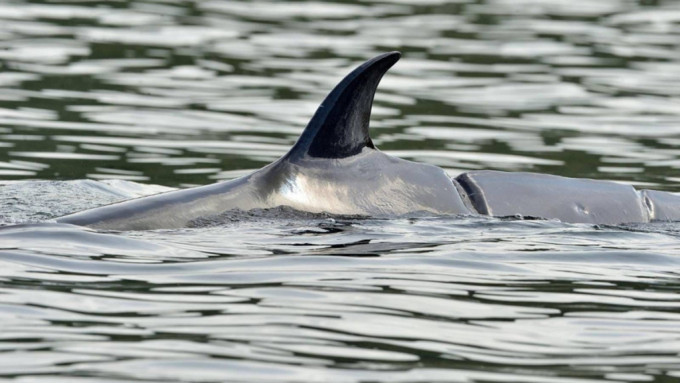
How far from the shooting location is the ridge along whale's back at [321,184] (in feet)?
24.8

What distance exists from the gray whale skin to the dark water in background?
12 cm

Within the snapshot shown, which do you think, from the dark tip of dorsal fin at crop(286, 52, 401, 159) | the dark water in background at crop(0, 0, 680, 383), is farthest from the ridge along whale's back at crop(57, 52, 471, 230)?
the dark water in background at crop(0, 0, 680, 383)

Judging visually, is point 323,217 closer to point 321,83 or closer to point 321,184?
point 321,184

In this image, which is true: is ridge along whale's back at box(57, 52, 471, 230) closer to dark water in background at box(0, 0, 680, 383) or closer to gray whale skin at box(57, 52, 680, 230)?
gray whale skin at box(57, 52, 680, 230)

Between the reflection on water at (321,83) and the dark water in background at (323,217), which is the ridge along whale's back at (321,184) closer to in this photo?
the dark water in background at (323,217)

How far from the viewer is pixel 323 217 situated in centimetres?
773

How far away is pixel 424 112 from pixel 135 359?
863 centimetres

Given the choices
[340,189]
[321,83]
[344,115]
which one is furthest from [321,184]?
[321,83]

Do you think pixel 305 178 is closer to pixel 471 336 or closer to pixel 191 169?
pixel 471 336

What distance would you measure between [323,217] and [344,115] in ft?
1.77

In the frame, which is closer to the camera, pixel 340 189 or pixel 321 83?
pixel 340 189

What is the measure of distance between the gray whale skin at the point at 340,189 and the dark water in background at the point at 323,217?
4.8 inches

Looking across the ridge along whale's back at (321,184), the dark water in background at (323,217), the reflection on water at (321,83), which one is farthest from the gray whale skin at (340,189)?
the reflection on water at (321,83)

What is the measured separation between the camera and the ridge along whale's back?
756 centimetres
